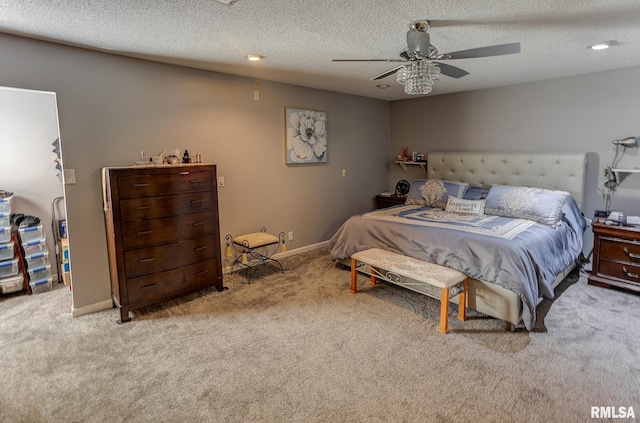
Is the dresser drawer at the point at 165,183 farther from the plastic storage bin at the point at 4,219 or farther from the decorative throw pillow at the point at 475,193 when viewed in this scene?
the decorative throw pillow at the point at 475,193

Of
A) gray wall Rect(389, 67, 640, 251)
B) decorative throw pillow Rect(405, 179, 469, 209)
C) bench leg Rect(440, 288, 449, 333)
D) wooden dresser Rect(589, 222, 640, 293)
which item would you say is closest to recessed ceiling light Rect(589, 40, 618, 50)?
gray wall Rect(389, 67, 640, 251)

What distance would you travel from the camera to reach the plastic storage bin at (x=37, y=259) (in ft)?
11.8

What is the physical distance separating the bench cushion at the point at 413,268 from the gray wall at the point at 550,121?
240 cm

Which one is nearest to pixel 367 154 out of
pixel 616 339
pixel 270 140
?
pixel 270 140

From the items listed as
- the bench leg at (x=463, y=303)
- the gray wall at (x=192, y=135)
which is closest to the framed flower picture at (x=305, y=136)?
the gray wall at (x=192, y=135)

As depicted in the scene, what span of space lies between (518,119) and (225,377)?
15.0 ft

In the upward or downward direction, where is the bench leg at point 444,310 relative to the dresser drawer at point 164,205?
downward

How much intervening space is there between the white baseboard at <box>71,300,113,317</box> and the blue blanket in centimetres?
235

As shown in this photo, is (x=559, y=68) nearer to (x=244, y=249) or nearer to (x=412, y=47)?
(x=412, y=47)

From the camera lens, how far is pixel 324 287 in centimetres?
370

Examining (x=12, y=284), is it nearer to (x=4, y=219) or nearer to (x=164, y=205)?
(x=4, y=219)

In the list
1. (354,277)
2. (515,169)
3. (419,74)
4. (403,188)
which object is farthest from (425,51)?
(403,188)

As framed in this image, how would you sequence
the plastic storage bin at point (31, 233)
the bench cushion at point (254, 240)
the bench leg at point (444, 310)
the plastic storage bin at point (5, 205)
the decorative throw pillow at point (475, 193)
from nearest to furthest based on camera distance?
the bench leg at point (444, 310)
the plastic storage bin at point (5, 205)
the plastic storage bin at point (31, 233)
the bench cushion at point (254, 240)
the decorative throw pillow at point (475, 193)

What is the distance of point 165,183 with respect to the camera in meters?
3.10
